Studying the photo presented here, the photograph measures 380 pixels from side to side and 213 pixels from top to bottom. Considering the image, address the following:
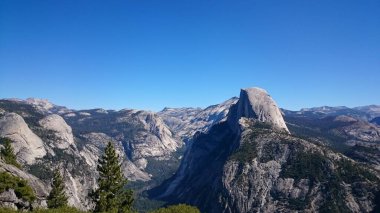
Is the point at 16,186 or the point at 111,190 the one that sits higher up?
the point at 16,186

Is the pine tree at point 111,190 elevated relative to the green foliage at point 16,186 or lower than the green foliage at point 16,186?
lower

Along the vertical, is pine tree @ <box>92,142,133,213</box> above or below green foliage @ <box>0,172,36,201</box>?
below

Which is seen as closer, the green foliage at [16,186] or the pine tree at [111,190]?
the green foliage at [16,186]

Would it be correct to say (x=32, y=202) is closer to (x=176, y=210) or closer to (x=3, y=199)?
(x=3, y=199)

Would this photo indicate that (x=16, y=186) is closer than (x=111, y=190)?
Yes
